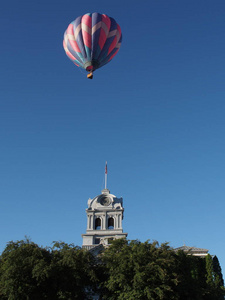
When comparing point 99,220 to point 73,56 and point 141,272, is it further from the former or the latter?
point 73,56

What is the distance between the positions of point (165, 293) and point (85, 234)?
4002 centimetres

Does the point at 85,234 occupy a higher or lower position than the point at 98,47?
lower

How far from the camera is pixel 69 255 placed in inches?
1591

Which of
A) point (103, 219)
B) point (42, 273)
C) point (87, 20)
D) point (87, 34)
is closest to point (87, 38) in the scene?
point (87, 34)

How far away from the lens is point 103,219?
7869 cm

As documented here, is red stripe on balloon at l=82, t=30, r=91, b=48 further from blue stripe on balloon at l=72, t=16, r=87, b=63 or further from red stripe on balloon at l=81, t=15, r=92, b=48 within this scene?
blue stripe on balloon at l=72, t=16, r=87, b=63

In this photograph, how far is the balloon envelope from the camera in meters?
40.7

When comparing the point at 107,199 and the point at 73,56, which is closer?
the point at 73,56

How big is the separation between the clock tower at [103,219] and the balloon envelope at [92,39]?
4487 cm

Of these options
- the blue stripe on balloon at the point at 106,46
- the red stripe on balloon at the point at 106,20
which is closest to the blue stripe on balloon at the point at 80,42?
the blue stripe on balloon at the point at 106,46

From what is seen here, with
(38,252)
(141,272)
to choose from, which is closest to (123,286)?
(141,272)

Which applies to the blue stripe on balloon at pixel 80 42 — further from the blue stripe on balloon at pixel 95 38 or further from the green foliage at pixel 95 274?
the green foliage at pixel 95 274

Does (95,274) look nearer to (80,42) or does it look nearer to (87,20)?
(80,42)

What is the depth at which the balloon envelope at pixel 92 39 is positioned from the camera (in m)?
40.7
